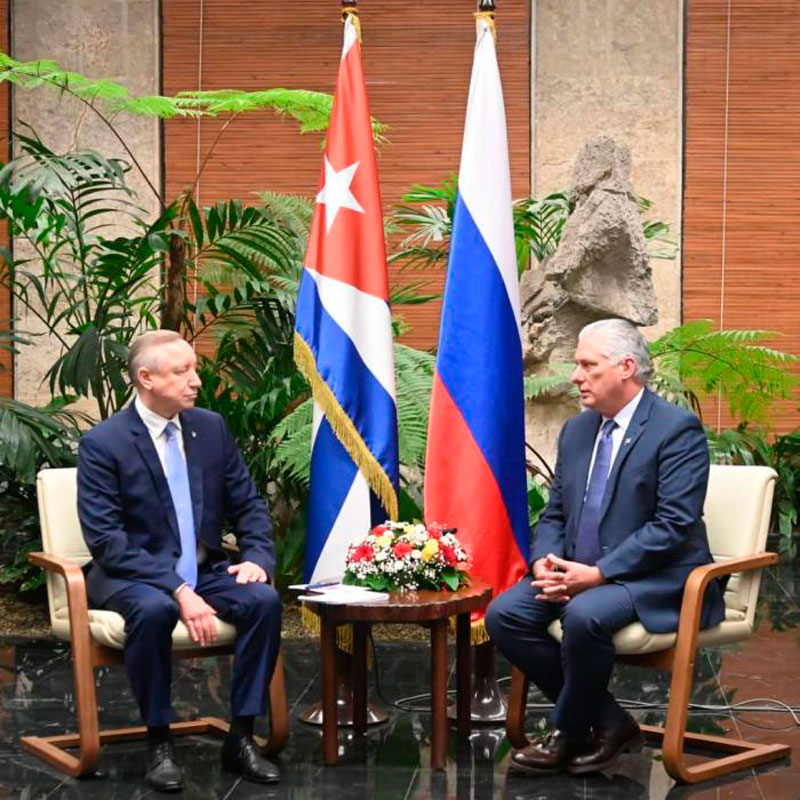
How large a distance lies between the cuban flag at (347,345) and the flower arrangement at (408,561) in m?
0.60

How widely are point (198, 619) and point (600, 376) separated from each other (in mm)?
1461

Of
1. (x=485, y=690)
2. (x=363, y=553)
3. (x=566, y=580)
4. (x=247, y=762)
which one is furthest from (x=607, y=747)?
(x=247, y=762)

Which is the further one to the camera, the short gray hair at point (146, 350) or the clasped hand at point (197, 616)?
the short gray hair at point (146, 350)

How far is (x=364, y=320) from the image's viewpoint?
5270 mm

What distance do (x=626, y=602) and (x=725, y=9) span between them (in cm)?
682

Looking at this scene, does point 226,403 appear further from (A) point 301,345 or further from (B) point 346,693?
(B) point 346,693

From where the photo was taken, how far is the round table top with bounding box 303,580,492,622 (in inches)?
164

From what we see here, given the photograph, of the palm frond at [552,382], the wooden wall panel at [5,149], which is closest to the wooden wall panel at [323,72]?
the wooden wall panel at [5,149]

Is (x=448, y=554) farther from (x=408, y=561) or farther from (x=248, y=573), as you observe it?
(x=248, y=573)

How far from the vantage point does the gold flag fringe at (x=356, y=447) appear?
5129mm

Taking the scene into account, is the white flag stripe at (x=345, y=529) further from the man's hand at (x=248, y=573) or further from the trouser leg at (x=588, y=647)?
the trouser leg at (x=588, y=647)

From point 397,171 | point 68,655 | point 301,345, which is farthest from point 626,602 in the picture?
point 397,171

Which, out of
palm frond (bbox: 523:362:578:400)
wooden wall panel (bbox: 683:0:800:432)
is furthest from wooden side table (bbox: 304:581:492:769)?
wooden wall panel (bbox: 683:0:800:432)

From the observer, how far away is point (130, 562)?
4367mm
